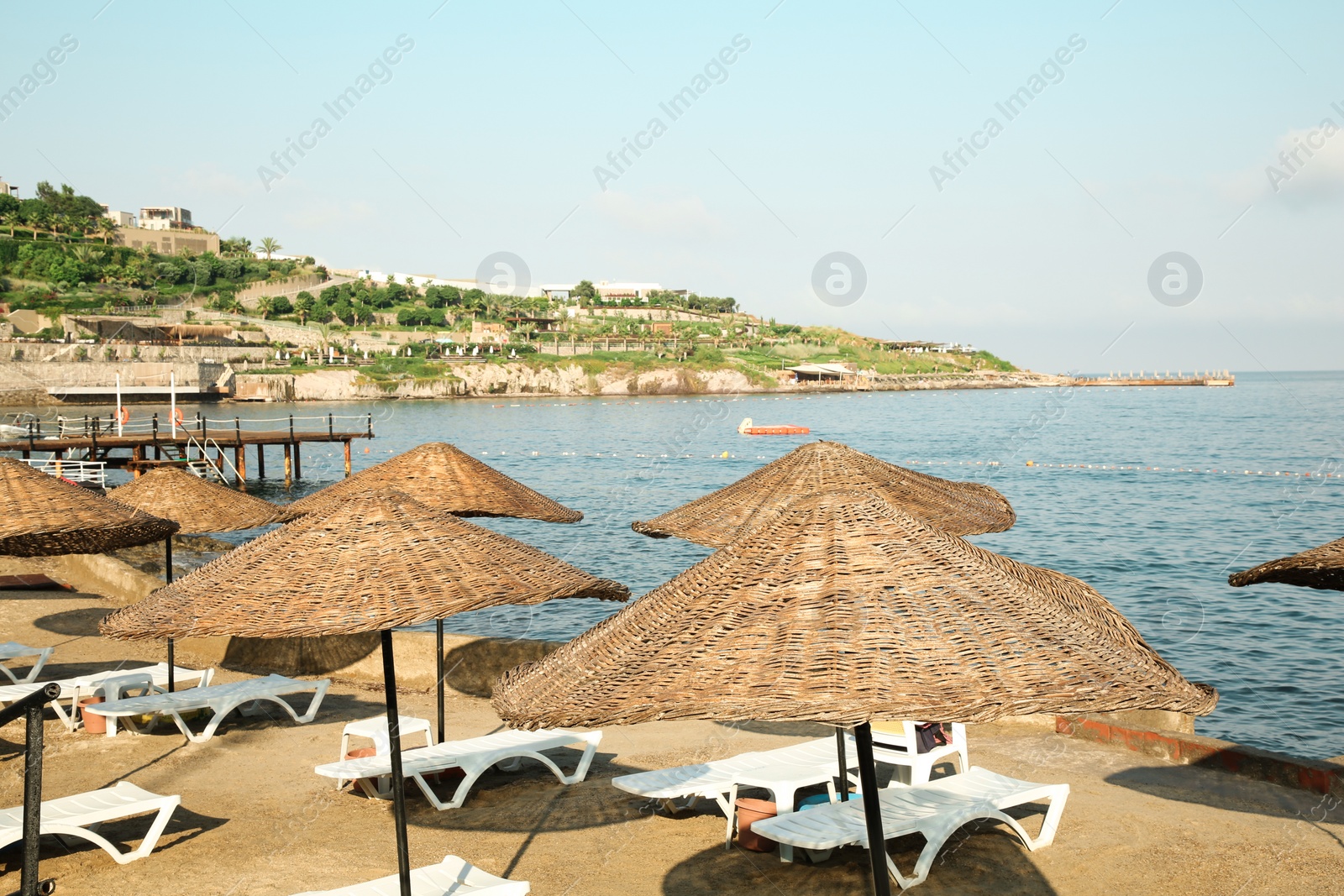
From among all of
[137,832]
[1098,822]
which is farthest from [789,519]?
[137,832]

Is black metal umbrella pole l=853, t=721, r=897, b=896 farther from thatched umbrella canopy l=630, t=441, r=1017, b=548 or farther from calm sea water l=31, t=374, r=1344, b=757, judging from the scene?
calm sea water l=31, t=374, r=1344, b=757

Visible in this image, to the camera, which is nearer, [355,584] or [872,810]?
[872,810]

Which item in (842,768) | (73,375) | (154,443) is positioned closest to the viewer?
(842,768)

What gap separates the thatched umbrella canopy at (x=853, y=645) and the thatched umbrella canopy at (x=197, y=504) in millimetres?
8793

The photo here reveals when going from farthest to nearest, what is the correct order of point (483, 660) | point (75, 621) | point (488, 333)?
point (488, 333)
point (75, 621)
point (483, 660)

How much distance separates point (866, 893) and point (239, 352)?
133491 mm

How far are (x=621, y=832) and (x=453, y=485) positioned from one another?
12.0 ft

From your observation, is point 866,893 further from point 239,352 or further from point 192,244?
point 192,244

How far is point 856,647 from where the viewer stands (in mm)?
3264

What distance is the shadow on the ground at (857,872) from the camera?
613cm

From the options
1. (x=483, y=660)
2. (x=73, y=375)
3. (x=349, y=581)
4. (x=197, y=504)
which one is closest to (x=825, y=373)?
(x=73, y=375)

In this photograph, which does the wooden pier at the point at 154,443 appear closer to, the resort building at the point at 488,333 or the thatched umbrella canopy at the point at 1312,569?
the thatched umbrella canopy at the point at 1312,569

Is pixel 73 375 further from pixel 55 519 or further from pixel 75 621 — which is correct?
pixel 55 519

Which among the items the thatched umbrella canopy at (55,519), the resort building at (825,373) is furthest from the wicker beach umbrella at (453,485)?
the resort building at (825,373)
